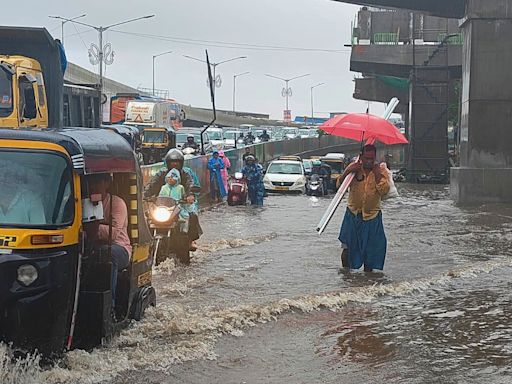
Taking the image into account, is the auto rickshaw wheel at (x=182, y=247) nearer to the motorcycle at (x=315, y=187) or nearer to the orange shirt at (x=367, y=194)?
the orange shirt at (x=367, y=194)

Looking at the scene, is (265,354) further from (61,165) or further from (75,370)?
(61,165)

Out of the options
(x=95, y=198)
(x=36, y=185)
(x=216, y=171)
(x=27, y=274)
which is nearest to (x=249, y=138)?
(x=216, y=171)

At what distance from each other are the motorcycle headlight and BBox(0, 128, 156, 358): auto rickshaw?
444 cm

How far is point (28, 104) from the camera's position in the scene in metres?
13.4

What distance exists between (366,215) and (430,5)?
2244cm

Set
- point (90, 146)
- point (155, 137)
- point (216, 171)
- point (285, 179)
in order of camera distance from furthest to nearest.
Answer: point (155, 137) → point (285, 179) → point (216, 171) → point (90, 146)

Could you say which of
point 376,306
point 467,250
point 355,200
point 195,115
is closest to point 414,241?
point 467,250

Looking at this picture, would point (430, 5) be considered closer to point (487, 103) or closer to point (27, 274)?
point (487, 103)

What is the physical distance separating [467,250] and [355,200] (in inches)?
159

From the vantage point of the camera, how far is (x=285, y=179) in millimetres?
33594

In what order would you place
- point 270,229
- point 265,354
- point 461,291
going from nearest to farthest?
point 265,354, point 461,291, point 270,229

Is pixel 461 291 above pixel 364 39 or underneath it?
underneath

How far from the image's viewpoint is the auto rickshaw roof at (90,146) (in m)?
6.38

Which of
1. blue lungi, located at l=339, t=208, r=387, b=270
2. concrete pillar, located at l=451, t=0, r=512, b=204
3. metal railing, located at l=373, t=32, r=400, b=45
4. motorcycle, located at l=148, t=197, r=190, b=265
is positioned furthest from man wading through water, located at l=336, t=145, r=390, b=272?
metal railing, located at l=373, t=32, r=400, b=45
